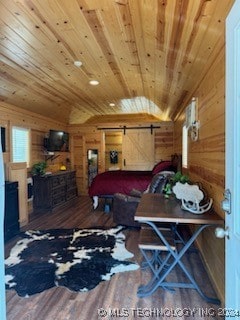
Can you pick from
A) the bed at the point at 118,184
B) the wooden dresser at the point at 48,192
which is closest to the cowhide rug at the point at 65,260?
the bed at the point at 118,184

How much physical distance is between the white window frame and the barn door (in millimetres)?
3191

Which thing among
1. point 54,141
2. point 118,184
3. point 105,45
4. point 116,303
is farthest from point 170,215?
point 54,141

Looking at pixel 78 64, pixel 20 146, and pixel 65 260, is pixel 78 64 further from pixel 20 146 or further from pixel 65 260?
pixel 20 146

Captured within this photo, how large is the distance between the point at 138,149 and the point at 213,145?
535 centimetres

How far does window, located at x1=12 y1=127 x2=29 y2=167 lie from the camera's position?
5125 millimetres

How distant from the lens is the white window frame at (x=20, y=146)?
5.08 m

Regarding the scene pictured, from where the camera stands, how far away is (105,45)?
2.79 meters

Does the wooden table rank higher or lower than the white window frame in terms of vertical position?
lower

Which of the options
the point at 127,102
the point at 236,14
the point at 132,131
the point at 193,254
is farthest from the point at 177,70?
the point at 132,131

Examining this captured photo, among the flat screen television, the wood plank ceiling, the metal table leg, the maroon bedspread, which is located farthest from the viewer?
the flat screen television

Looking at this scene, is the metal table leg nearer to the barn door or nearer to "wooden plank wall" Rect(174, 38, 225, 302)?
"wooden plank wall" Rect(174, 38, 225, 302)

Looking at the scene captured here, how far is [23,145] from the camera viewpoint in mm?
5500

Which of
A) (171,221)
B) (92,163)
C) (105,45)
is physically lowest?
(171,221)

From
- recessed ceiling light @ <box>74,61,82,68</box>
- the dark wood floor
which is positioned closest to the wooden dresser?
recessed ceiling light @ <box>74,61,82,68</box>
